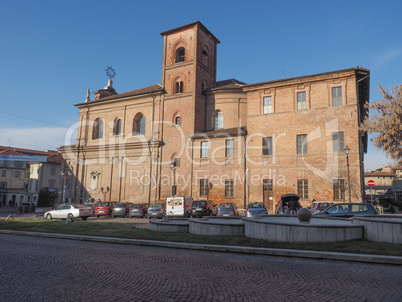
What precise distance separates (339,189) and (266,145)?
7.63 m

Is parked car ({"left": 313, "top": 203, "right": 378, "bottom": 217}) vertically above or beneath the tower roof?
beneath

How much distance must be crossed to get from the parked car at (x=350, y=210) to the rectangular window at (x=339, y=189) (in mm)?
11505

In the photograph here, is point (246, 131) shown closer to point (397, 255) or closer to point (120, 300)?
point (397, 255)

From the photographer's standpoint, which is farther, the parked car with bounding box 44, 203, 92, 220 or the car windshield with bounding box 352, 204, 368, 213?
the parked car with bounding box 44, 203, 92, 220

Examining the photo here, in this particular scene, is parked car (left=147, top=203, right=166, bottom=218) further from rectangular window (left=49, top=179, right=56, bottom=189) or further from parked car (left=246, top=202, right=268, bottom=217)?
rectangular window (left=49, top=179, right=56, bottom=189)

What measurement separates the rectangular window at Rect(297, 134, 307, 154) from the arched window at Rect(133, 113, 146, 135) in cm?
2018

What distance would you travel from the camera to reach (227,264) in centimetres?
731

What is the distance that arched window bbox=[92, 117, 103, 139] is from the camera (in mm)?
42188

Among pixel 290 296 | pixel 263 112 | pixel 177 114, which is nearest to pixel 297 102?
pixel 263 112

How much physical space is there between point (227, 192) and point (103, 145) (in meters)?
19.5

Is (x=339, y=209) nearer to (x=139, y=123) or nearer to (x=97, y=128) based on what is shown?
(x=139, y=123)

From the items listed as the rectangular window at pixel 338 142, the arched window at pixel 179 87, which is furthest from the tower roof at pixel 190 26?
the rectangular window at pixel 338 142

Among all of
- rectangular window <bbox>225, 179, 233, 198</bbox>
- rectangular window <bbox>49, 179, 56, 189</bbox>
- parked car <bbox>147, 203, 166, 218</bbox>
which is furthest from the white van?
rectangular window <bbox>49, 179, 56, 189</bbox>

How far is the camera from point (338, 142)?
25.8m
